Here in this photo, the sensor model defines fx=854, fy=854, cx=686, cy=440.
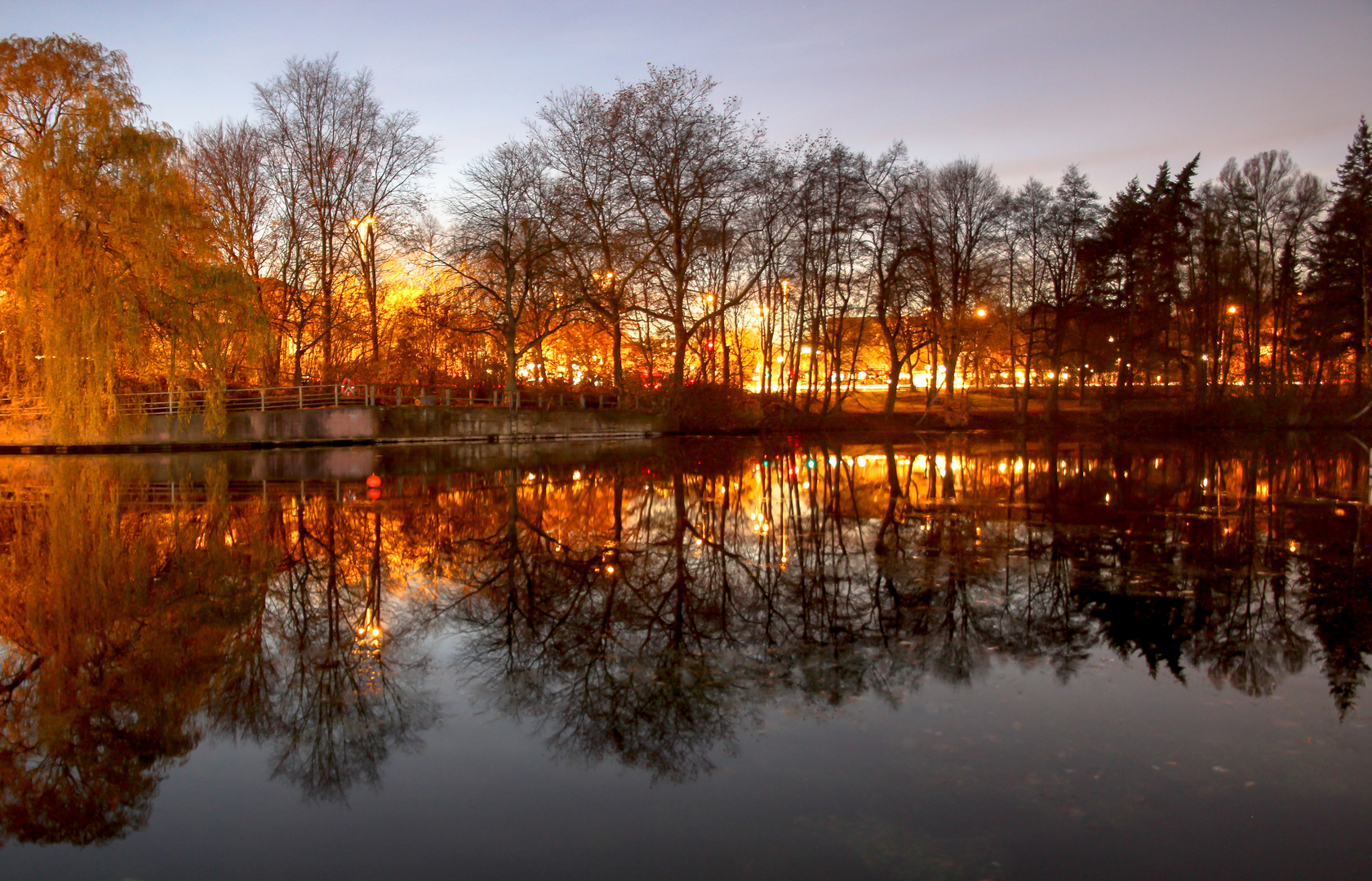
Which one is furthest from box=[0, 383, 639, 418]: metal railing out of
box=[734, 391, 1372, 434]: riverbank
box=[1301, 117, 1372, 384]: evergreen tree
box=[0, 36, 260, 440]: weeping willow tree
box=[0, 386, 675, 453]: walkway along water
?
box=[1301, 117, 1372, 384]: evergreen tree

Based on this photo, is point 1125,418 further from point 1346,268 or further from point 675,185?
point 675,185

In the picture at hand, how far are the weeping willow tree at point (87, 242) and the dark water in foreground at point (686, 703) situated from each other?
13625 millimetres

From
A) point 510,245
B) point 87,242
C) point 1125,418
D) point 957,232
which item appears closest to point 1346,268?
point 1125,418

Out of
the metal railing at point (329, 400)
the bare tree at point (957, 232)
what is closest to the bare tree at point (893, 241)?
the bare tree at point (957, 232)

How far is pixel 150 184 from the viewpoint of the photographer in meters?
23.0

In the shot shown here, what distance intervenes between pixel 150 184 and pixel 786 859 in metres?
26.1

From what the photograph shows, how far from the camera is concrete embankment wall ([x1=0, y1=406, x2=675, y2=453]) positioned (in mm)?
28531

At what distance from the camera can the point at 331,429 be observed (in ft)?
102

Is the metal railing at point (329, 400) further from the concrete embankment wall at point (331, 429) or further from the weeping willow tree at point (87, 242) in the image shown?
the weeping willow tree at point (87, 242)

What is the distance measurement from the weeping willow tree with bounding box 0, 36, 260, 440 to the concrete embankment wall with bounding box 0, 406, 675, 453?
408cm

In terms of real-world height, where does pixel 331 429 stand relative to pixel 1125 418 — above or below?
below

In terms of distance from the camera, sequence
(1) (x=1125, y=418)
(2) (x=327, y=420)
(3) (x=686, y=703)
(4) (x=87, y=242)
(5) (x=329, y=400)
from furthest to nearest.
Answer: (1) (x=1125, y=418) < (5) (x=329, y=400) < (2) (x=327, y=420) < (4) (x=87, y=242) < (3) (x=686, y=703)

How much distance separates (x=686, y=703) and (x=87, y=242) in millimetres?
23978

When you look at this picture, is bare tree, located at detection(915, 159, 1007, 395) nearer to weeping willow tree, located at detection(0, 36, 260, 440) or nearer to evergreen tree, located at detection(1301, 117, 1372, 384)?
evergreen tree, located at detection(1301, 117, 1372, 384)
